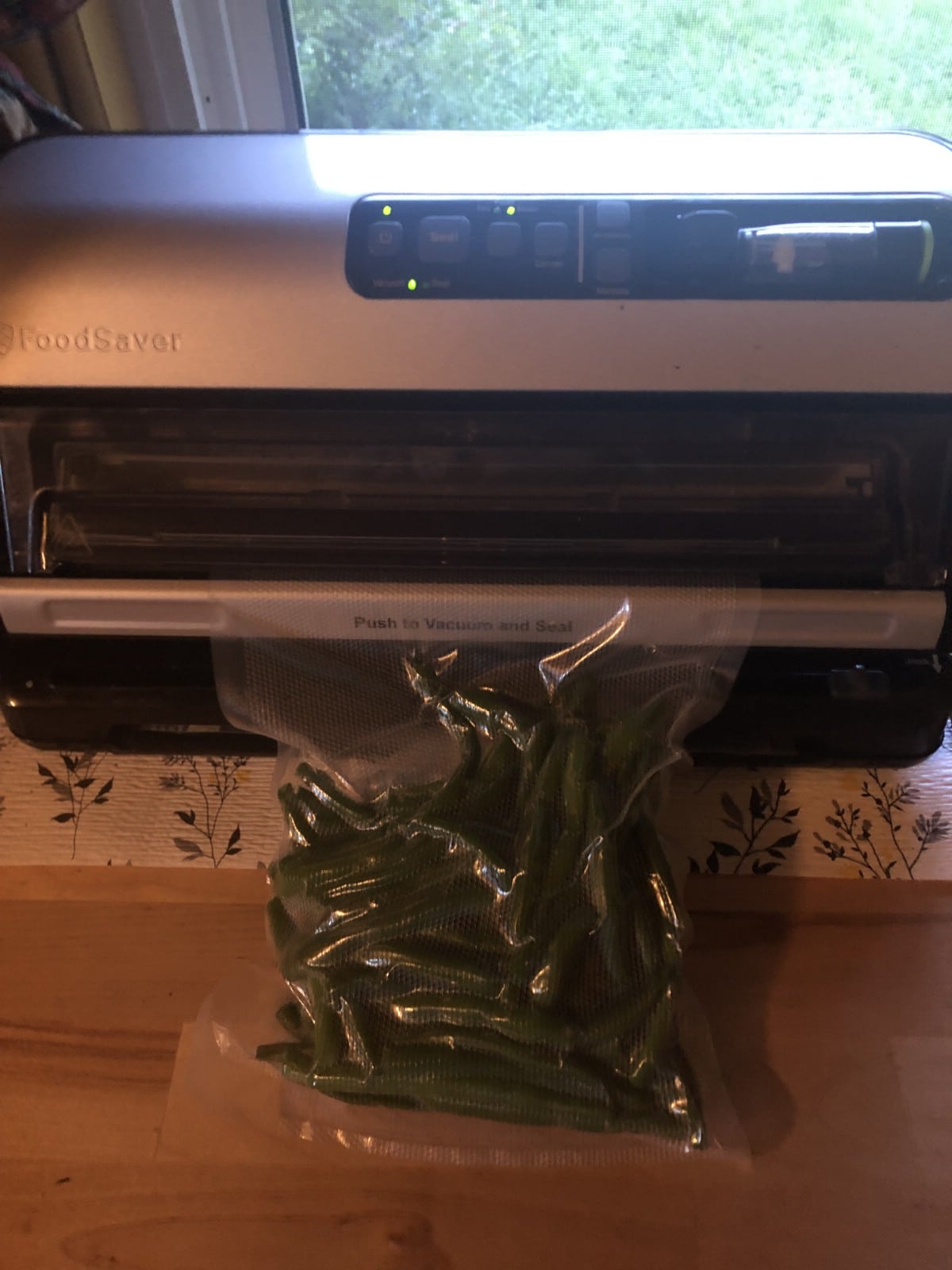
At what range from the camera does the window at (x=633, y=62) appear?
780mm

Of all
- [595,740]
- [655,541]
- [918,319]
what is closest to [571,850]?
[595,740]

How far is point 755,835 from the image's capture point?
1.92 feet

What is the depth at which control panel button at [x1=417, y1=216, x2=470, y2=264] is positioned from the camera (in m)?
0.48

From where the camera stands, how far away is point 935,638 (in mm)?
510

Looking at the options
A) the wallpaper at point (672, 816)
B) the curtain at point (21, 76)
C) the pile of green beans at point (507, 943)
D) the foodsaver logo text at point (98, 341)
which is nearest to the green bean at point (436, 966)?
the pile of green beans at point (507, 943)

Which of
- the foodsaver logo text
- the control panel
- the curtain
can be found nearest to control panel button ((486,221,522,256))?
the control panel

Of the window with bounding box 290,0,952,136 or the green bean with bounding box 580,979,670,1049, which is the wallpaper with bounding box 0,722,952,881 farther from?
the window with bounding box 290,0,952,136

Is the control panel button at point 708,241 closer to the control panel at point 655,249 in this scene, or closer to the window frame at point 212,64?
the control panel at point 655,249

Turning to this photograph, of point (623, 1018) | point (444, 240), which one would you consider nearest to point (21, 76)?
point (444, 240)

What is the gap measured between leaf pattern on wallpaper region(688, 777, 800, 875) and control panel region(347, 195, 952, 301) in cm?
29

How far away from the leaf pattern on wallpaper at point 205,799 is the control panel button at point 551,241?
1.16ft

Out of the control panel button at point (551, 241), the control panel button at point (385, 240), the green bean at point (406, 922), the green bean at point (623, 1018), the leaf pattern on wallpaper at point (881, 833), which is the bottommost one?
the leaf pattern on wallpaper at point (881, 833)

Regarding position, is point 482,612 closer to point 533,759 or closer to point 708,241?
point 533,759

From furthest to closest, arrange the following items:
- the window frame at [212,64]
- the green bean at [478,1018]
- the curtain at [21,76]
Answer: the window frame at [212,64], the curtain at [21,76], the green bean at [478,1018]
